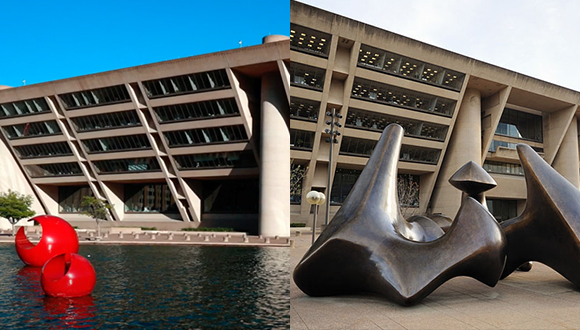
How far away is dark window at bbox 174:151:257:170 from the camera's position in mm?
46375

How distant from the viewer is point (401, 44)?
43031 mm

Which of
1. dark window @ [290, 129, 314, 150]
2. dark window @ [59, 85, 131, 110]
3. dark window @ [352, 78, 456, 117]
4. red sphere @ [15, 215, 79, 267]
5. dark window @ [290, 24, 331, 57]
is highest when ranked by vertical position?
dark window @ [290, 24, 331, 57]

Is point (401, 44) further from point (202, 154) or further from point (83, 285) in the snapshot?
point (83, 285)

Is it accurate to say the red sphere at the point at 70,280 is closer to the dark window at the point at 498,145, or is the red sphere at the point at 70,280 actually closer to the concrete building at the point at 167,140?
the concrete building at the point at 167,140

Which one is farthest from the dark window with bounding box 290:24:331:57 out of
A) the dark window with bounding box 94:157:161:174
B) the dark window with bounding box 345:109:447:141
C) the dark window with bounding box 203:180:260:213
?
the dark window with bounding box 94:157:161:174

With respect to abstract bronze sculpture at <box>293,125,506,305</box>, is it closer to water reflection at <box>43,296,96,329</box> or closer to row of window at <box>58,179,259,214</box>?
water reflection at <box>43,296,96,329</box>

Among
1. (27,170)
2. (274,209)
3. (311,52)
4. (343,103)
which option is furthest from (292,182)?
(27,170)

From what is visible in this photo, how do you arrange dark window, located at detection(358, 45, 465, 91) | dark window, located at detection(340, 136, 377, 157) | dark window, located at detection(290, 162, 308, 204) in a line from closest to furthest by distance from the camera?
dark window, located at detection(358, 45, 465, 91) → dark window, located at detection(290, 162, 308, 204) → dark window, located at detection(340, 136, 377, 157)

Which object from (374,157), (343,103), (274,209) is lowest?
(274,209)

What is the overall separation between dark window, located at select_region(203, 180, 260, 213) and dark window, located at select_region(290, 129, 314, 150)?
33.5 feet

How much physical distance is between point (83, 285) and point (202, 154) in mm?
33340

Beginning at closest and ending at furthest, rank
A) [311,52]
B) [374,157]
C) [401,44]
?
[374,157], [311,52], [401,44]

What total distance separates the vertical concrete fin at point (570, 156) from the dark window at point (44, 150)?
6297 cm

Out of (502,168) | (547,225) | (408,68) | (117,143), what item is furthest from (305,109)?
(547,225)
